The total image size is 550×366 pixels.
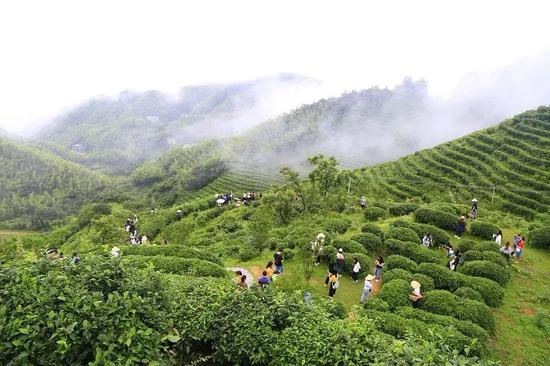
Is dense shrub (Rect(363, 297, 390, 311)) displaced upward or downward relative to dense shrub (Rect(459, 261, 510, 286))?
upward

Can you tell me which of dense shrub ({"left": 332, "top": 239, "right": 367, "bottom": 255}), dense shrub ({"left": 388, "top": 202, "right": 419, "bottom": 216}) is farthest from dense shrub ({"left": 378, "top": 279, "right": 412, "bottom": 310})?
dense shrub ({"left": 388, "top": 202, "right": 419, "bottom": 216})

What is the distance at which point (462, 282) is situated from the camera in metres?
18.0

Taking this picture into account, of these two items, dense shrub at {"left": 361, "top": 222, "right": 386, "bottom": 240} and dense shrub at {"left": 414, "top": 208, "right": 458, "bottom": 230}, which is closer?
dense shrub at {"left": 361, "top": 222, "right": 386, "bottom": 240}

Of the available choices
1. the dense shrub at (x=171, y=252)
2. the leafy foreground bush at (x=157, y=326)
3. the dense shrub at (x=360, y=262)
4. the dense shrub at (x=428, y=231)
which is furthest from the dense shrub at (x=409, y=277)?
the leafy foreground bush at (x=157, y=326)

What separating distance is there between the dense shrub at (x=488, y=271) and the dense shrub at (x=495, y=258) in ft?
2.14

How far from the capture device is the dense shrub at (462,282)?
57.1ft

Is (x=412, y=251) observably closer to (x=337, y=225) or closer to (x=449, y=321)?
(x=337, y=225)

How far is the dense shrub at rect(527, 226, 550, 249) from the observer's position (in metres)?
23.6

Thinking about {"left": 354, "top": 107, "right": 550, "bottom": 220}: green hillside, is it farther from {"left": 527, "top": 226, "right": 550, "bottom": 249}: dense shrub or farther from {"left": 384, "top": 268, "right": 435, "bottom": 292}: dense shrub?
{"left": 384, "top": 268, "right": 435, "bottom": 292}: dense shrub

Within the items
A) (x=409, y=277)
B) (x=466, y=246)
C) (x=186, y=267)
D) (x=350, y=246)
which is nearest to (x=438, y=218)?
(x=466, y=246)

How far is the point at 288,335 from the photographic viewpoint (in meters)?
8.80

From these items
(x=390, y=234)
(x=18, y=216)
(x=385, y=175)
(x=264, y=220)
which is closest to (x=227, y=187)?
(x=385, y=175)

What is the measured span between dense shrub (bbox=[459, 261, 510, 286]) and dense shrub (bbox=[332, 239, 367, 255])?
15.4 ft

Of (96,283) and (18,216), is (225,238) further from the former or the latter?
(18,216)
